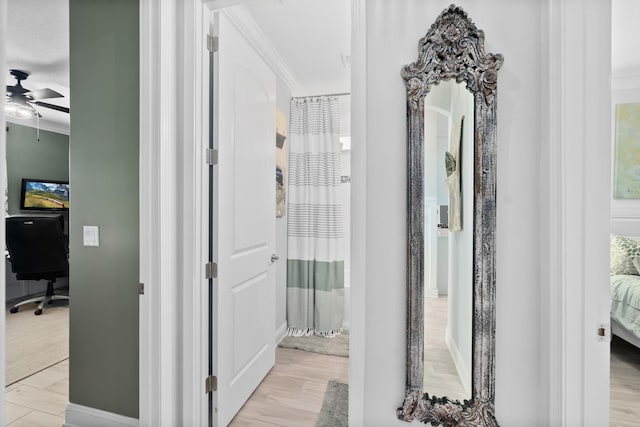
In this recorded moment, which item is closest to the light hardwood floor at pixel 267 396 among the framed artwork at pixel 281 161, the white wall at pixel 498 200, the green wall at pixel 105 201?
the green wall at pixel 105 201

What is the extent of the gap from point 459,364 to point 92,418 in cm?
195

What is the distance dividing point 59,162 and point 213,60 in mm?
4809

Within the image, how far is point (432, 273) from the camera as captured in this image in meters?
1.29

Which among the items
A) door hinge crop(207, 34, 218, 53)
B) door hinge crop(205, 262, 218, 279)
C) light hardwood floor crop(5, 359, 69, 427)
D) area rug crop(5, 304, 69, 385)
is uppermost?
door hinge crop(207, 34, 218, 53)

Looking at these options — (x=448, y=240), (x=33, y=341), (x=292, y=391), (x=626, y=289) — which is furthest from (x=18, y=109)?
(x=626, y=289)

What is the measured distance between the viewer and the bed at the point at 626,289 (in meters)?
2.35

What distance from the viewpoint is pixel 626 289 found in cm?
242

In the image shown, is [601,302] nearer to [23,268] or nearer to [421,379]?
[421,379]

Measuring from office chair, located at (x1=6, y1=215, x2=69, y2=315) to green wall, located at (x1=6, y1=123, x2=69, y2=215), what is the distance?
94 cm

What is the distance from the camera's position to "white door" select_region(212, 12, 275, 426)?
5.67 ft

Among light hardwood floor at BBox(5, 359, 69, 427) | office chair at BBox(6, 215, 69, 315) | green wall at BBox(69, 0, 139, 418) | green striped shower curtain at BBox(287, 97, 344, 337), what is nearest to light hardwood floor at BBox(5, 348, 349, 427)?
light hardwood floor at BBox(5, 359, 69, 427)

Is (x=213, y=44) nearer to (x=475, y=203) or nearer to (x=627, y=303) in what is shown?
(x=475, y=203)

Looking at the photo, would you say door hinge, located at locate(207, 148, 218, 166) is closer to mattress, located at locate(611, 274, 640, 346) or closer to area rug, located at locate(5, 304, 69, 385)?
area rug, located at locate(5, 304, 69, 385)

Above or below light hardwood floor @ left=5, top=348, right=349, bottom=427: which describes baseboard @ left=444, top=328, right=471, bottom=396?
above
